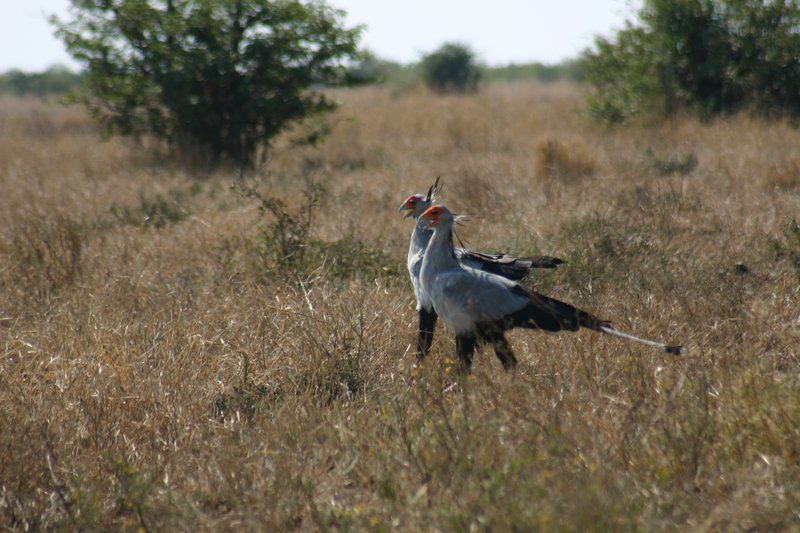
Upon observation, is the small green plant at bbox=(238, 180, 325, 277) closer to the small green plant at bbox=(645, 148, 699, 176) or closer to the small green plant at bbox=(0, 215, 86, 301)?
the small green plant at bbox=(0, 215, 86, 301)

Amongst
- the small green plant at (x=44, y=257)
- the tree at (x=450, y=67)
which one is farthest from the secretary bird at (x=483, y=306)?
the tree at (x=450, y=67)

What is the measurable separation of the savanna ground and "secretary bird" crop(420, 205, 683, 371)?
A: 0.19 m

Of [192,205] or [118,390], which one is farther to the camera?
[192,205]

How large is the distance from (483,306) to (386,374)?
750mm

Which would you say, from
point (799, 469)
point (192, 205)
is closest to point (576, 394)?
point (799, 469)

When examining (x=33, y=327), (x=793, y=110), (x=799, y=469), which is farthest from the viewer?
(x=793, y=110)

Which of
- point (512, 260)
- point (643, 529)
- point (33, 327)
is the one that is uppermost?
point (512, 260)

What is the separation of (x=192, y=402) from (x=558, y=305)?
200cm

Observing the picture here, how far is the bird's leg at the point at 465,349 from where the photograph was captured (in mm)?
4254

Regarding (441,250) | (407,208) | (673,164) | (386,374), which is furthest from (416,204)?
(673,164)

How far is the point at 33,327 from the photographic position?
5.46 m

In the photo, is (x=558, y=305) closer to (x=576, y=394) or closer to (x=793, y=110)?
(x=576, y=394)

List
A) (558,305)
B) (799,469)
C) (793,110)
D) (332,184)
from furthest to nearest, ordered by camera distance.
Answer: (793,110), (332,184), (558,305), (799,469)

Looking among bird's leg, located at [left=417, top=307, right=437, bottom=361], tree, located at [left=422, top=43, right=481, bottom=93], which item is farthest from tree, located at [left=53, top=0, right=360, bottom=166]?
tree, located at [left=422, top=43, right=481, bottom=93]
